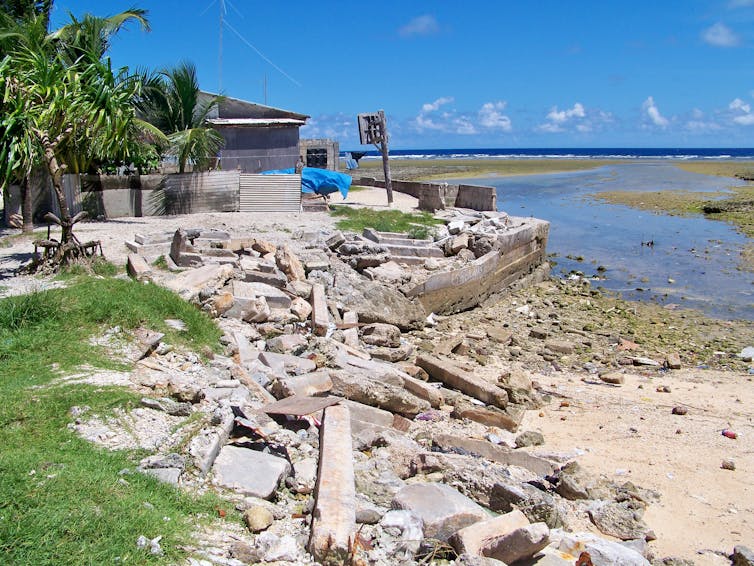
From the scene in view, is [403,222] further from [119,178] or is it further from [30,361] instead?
[30,361]

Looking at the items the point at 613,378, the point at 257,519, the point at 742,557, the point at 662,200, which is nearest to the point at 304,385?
the point at 257,519

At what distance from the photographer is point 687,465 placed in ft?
21.7

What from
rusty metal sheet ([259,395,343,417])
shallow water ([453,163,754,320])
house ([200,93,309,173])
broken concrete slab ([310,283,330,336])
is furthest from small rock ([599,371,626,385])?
house ([200,93,309,173])

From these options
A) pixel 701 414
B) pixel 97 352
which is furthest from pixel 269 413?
pixel 701 414

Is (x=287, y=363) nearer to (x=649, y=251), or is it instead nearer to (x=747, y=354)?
(x=747, y=354)

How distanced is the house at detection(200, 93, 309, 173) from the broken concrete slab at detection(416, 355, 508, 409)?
47.5 feet

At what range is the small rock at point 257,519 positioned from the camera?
389 centimetres

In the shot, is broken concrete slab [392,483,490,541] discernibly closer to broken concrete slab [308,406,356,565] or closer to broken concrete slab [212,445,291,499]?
broken concrete slab [308,406,356,565]

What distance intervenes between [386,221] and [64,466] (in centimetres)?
1300

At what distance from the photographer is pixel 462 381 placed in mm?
8195

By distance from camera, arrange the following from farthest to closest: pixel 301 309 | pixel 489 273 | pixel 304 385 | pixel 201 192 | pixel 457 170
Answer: pixel 457 170, pixel 201 192, pixel 489 273, pixel 301 309, pixel 304 385

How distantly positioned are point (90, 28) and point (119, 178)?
3.34m

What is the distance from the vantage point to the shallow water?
1523 cm

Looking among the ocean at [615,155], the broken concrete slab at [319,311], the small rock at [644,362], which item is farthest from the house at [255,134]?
the ocean at [615,155]
